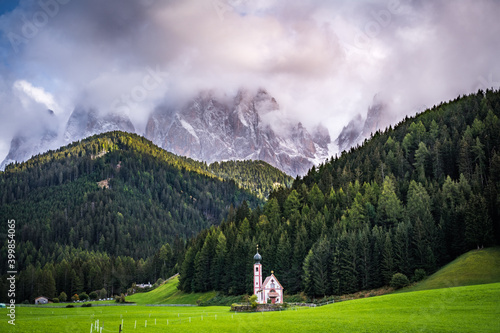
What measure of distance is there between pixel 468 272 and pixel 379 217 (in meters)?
29.3

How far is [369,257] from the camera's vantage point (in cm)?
7956

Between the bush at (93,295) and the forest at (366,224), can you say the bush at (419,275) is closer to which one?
the forest at (366,224)

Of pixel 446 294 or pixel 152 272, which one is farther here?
pixel 152 272

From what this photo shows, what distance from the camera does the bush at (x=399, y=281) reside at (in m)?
70.0

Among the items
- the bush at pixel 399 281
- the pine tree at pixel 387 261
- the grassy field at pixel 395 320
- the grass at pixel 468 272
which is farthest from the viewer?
the pine tree at pixel 387 261

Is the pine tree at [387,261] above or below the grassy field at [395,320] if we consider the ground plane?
above

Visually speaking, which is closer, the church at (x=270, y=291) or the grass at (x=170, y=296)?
the church at (x=270, y=291)

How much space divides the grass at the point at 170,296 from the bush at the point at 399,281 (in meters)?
45.9

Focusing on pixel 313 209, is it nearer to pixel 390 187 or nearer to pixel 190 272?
pixel 390 187

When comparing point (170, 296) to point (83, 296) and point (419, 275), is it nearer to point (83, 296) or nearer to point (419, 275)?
point (83, 296)

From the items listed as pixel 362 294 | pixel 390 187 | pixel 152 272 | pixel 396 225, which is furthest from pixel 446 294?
pixel 152 272

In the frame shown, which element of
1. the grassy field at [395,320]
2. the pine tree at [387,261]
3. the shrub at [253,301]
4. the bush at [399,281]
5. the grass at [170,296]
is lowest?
the grass at [170,296]

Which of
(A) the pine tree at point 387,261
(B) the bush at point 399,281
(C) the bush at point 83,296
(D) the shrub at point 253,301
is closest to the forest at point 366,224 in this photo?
(A) the pine tree at point 387,261

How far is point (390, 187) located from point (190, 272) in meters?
57.8
